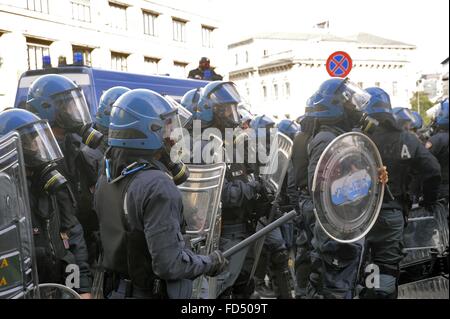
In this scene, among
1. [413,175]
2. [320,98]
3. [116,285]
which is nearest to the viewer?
[116,285]

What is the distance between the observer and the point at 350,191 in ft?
12.9

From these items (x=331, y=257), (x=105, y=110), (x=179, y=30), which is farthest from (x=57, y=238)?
(x=331, y=257)

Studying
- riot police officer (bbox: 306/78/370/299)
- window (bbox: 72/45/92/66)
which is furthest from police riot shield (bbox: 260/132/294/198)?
window (bbox: 72/45/92/66)

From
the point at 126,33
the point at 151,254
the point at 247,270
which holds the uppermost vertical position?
the point at 126,33

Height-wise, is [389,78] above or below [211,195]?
above

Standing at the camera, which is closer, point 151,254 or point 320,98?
point 151,254

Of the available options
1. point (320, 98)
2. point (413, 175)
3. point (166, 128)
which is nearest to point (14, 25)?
point (166, 128)

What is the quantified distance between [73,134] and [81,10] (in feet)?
2.52

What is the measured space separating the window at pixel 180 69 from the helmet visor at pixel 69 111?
1.17 meters

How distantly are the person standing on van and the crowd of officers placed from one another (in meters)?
0.19

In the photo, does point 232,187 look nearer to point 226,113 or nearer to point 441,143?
point 226,113

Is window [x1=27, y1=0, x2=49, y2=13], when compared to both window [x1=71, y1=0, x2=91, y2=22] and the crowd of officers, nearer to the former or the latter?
window [x1=71, y1=0, x2=91, y2=22]
